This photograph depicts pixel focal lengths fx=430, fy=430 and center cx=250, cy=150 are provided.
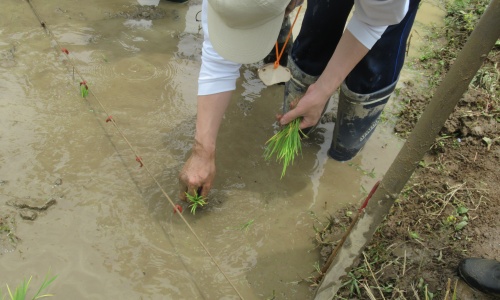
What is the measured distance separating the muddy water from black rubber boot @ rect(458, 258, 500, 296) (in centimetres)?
69

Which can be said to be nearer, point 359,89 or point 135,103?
point 359,89

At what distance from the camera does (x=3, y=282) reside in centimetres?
188

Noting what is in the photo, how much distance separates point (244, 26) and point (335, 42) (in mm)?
1019

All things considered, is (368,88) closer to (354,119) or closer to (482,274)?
(354,119)

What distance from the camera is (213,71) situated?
1.96 m

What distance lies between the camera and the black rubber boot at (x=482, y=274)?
193cm

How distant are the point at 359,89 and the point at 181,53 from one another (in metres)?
1.49

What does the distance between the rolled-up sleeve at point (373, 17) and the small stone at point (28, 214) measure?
1733 mm

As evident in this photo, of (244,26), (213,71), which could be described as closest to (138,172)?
(213,71)

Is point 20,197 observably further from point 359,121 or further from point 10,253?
point 359,121

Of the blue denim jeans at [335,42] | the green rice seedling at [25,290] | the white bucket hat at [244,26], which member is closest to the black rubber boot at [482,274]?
the blue denim jeans at [335,42]

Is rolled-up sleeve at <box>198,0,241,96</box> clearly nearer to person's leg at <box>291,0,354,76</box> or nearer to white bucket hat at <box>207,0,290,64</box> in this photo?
white bucket hat at <box>207,0,290,64</box>

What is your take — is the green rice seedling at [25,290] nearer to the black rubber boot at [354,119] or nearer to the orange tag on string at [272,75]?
the orange tag on string at [272,75]

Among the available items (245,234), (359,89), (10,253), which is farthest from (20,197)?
(359,89)
